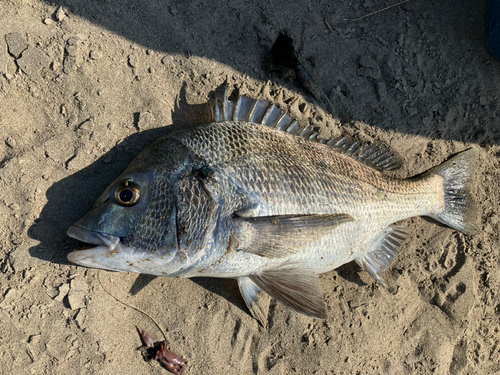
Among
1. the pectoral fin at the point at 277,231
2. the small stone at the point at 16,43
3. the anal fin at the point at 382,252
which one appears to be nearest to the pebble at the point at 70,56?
the small stone at the point at 16,43

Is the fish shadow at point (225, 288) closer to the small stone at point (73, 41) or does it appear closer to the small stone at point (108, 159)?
the small stone at point (108, 159)

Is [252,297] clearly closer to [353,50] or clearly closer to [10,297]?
[10,297]

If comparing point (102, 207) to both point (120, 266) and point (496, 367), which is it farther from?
point (496, 367)

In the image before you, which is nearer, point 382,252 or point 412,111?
point 382,252

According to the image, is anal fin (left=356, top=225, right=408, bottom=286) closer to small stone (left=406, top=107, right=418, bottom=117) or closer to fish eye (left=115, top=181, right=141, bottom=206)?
small stone (left=406, top=107, right=418, bottom=117)

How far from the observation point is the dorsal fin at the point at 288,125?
104 inches

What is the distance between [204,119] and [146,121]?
0.48 metres

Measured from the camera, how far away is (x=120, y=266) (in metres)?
2.11

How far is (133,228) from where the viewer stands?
2051 mm

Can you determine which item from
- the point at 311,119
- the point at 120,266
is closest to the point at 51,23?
the point at 120,266

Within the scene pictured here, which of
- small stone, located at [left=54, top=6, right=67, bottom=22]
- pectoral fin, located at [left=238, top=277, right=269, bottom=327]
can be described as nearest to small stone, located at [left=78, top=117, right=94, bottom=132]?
small stone, located at [left=54, top=6, right=67, bottom=22]

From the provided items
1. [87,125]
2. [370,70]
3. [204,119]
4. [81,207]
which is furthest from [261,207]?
[370,70]

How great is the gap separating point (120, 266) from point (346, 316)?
1.93 metres

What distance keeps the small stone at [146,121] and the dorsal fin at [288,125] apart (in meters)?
0.53
